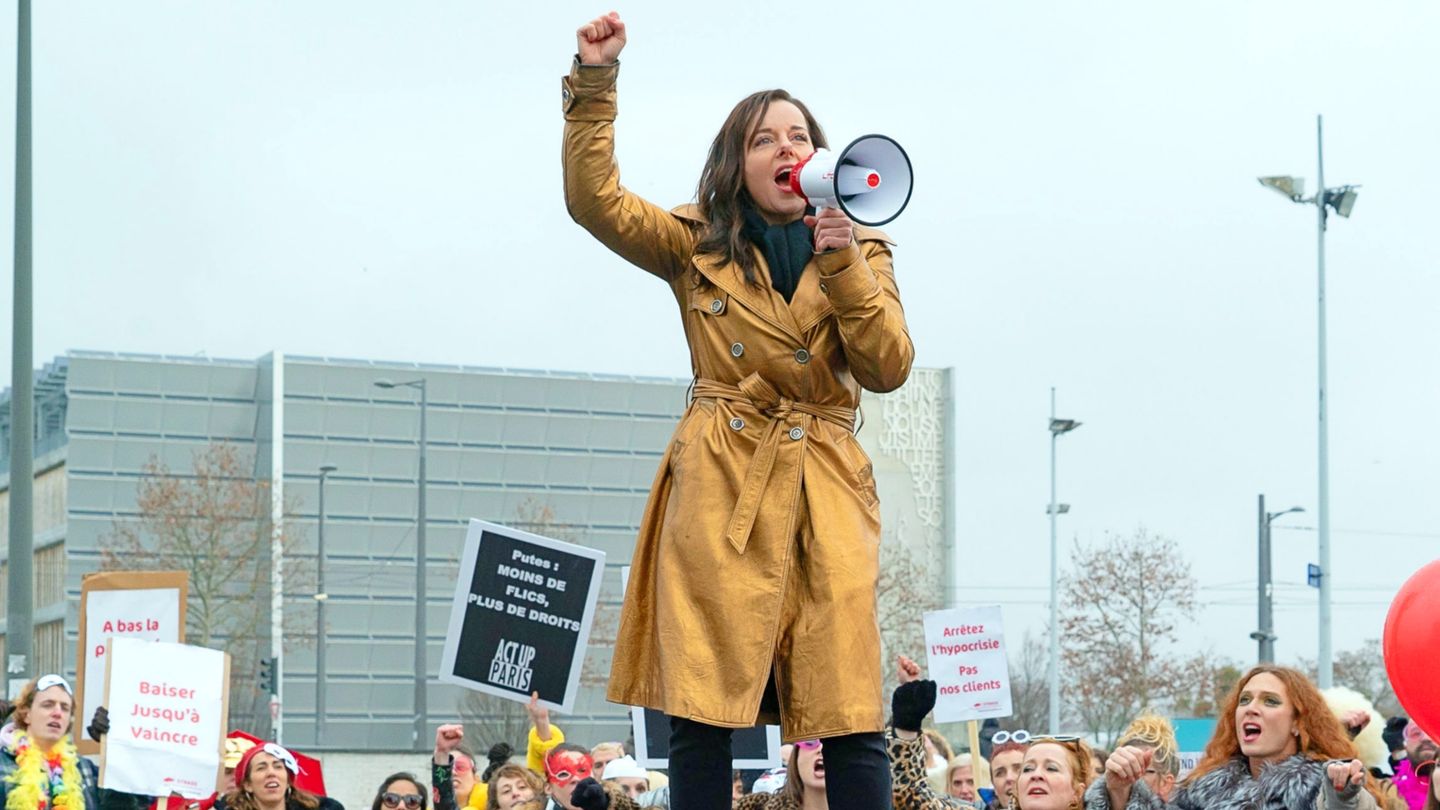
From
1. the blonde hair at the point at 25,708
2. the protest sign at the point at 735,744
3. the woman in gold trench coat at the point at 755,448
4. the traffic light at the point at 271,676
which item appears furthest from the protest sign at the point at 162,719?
the traffic light at the point at 271,676

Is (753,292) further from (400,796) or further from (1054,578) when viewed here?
(1054,578)

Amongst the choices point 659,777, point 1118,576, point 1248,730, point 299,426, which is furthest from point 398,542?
point 1248,730

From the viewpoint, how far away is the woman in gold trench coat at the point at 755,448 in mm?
4660

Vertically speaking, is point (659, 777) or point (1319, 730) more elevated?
point (1319, 730)

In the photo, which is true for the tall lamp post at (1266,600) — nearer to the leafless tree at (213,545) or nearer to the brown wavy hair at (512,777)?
the leafless tree at (213,545)

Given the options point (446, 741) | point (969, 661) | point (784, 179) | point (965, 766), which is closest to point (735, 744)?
point (446, 741)

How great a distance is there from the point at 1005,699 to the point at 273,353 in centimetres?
6948

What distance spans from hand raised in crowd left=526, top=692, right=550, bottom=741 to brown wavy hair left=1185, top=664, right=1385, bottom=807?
2984 mm

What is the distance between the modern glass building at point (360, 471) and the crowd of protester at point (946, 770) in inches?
2398

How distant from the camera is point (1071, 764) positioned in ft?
25.5

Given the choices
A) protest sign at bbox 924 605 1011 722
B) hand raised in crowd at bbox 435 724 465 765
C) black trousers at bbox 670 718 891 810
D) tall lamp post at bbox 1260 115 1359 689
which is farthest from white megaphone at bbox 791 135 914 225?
tall lamp post at bbox 1260 115 1359 689

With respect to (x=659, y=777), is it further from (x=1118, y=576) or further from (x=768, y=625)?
(x=1118, y=576)

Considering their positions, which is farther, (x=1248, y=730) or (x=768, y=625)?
(x=1248, y=730)

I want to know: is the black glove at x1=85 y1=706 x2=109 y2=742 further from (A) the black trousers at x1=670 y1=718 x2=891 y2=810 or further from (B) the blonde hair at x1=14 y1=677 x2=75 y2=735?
(A) the black trousers at x1=670 y1=718 x2=891 y2=810
